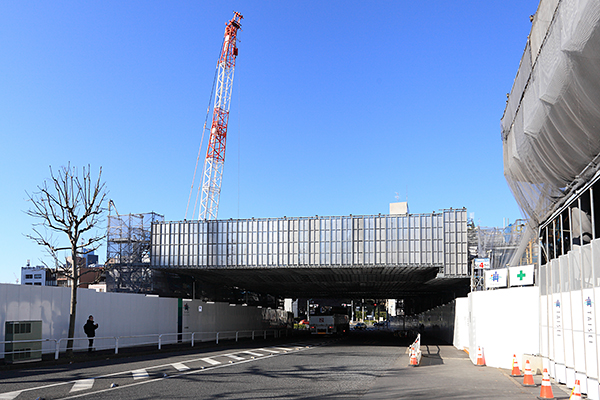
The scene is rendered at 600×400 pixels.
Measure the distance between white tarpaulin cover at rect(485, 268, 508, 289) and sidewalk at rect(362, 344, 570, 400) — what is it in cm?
359

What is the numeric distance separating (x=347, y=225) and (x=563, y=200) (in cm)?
2679

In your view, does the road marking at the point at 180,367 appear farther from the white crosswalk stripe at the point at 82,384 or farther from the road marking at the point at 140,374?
the white crosswalk stripe at the point at 82,384

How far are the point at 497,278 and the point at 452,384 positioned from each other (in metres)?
8.51

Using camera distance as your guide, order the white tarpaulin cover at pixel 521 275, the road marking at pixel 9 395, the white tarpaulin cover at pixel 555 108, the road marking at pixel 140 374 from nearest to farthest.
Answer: the white tarpaulin cover at pixel 555 108
the road marking at pixel 9 395
the road marking at pixel 140 374
the white tarpaulin cover at pixel 521 275

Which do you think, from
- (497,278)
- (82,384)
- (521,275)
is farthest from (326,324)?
(82,384)

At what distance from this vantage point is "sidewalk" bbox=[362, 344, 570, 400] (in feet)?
42.9

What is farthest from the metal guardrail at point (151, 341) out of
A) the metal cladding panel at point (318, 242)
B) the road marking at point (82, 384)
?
the metal cladding panel at point (318, 242)

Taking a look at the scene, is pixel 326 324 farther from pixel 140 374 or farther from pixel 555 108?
pixel 555 108

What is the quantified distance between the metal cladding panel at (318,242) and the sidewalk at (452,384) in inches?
777

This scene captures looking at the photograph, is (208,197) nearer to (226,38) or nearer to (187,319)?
(226,38)

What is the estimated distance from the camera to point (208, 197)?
76.5 meters

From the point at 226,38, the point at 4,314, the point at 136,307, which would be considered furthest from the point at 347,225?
the point at 226,38

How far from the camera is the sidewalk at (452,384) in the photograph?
13062 millimetres

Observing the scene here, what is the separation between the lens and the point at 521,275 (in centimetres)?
2055
